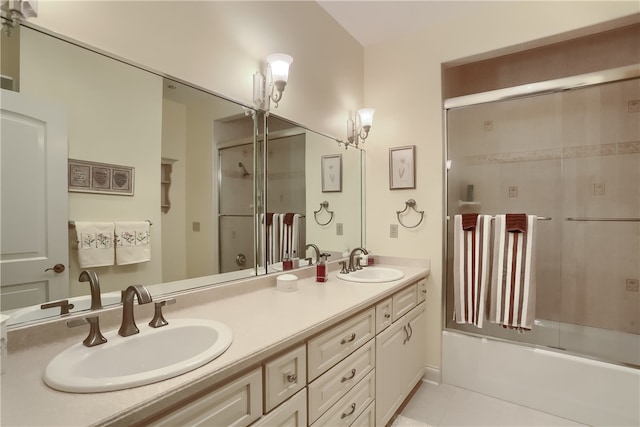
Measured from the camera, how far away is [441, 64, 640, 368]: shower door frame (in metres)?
1.88

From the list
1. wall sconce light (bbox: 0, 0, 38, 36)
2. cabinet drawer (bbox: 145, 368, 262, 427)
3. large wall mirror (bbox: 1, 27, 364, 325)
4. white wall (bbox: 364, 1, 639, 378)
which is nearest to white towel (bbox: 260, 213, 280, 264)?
large wall mirror (bbox: 1, 27, 364, 325)

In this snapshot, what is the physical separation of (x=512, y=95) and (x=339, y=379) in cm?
217

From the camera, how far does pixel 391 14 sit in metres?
→ 2.27

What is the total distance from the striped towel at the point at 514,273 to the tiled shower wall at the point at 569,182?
0.44 m

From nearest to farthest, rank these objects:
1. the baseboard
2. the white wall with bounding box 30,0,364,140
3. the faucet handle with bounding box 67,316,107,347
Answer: the faucet handle with bounding box 67,316,107,347, the white wall with bounding box 30,0,364,140, the baseboard

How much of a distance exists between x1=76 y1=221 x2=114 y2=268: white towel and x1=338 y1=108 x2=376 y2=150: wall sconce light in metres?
1.74

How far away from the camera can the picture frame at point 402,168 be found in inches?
95.4

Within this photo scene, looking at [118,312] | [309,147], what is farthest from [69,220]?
[309,147]

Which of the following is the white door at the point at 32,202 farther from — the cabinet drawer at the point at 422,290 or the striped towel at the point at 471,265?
the striped towel at the point at 471,265

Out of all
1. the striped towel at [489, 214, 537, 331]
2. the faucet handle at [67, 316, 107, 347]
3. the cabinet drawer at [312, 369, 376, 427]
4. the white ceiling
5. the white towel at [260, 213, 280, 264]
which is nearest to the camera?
the faucet handle at [67, 316, 107, 347]

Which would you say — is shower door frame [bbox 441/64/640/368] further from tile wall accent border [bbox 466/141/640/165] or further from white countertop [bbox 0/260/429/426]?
white countertop [bbox 0/260/429/426]

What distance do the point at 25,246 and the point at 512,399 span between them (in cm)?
275

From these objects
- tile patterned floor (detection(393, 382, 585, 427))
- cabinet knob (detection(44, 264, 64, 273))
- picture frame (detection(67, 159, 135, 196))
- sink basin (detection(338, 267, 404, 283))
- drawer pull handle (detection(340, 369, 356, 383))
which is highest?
picture frame (detection(67, 159, 135, 196))

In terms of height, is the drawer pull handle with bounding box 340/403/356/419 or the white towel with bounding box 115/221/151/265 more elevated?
the white towel with bounding box 115/221/151/265
